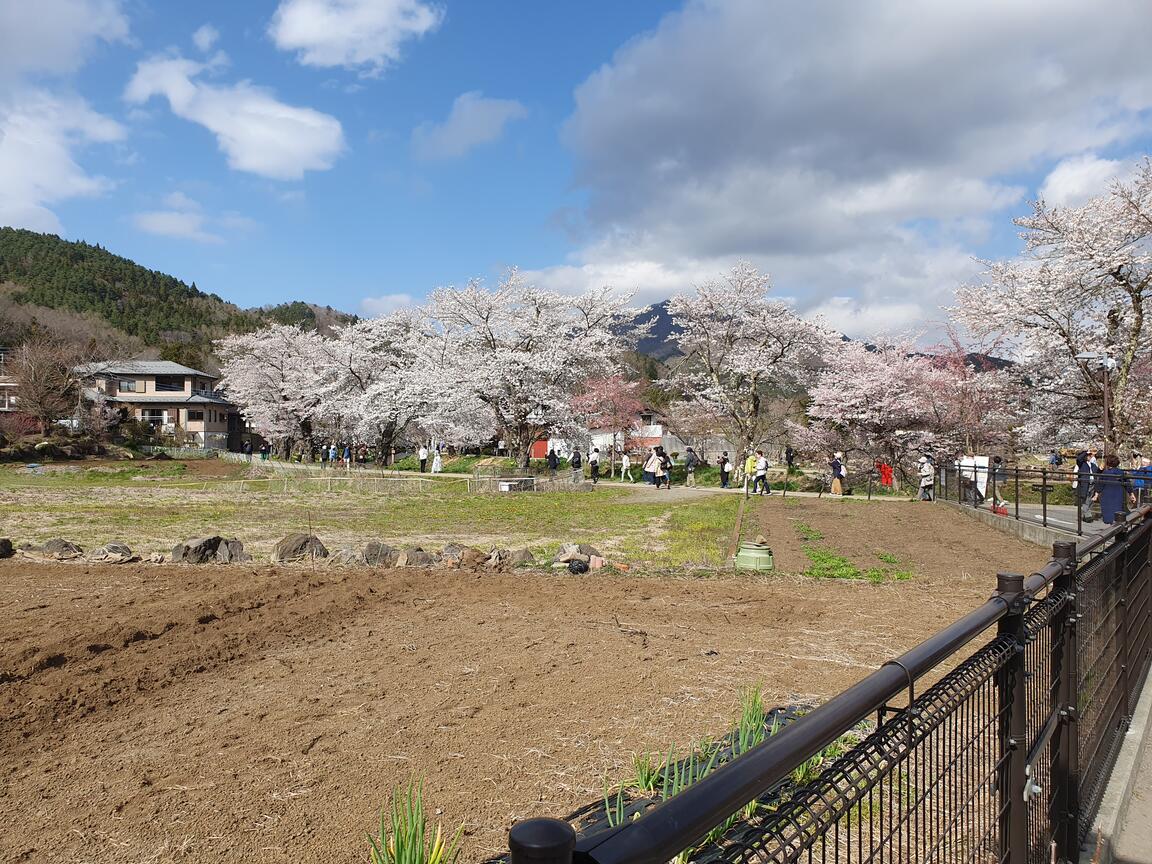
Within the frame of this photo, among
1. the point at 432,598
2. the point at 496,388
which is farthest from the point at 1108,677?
the point at 496,388

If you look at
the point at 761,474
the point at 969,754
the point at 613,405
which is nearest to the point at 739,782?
the point at 969,754

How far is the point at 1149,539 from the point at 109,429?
2661 inches

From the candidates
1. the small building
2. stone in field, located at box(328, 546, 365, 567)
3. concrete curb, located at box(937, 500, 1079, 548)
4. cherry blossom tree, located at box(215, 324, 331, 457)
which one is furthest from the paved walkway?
the small building

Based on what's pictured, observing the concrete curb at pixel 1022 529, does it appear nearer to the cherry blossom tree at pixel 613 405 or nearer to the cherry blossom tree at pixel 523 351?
the cherry blossom tree at pixel 523 351

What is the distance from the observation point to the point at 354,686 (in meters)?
5.69

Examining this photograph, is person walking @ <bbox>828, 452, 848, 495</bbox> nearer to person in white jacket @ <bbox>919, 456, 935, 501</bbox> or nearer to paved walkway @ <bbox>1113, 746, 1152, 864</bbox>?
person in white jacket @ <bbox>919, 456, 935, 501</bbox>

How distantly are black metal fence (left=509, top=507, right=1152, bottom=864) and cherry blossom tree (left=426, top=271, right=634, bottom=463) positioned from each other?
29.3 meters

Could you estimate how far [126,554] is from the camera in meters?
11.5

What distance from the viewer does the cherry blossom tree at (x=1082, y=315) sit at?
22688mm

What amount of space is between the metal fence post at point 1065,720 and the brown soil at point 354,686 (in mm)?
1929

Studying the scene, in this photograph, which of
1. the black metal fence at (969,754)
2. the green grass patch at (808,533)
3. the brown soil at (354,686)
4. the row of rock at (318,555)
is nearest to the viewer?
the black metal fence at (969,754)

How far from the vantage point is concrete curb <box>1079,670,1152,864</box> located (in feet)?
11.8

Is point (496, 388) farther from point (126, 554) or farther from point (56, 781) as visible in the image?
point (56, 781)

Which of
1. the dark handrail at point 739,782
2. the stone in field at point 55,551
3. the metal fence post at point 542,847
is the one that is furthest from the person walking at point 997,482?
the metal fence post at point 542,847
